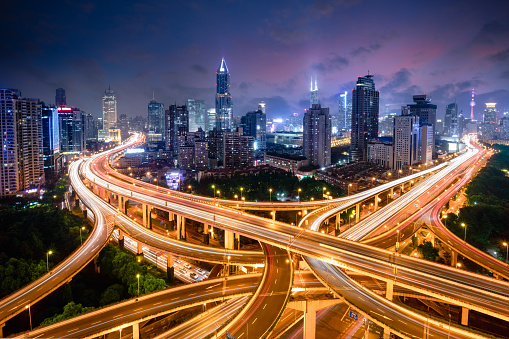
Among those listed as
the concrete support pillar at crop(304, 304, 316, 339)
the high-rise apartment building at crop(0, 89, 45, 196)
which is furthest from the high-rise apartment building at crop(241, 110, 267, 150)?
the concrete support pillar at crop(304, 304, 316, 339)

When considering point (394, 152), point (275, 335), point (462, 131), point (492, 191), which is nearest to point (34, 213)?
point (275, 335)

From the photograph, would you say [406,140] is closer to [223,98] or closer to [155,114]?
[223,98]

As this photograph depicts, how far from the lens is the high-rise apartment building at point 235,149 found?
66.7 meters

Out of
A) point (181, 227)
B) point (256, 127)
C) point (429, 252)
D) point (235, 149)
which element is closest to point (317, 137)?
point (235, 149)

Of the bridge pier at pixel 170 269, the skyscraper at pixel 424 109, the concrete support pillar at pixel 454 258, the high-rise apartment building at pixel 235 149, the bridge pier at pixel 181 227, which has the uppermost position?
the skyscraper at pixel 424 109

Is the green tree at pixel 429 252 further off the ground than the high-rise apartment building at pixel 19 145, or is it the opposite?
the high-rise apartment building at pixel 19 145

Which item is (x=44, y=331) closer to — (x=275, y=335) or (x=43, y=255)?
(x=275, y=335)

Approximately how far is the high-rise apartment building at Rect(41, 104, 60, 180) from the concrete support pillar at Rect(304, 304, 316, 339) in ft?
192

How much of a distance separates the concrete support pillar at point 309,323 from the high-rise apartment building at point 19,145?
4658cm

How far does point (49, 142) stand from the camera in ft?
199

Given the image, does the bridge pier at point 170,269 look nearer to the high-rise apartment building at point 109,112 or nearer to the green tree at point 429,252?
the green tree at point 429,252

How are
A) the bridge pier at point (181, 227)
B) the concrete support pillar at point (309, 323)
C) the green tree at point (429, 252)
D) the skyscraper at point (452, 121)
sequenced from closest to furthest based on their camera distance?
the concrete support pillar at point (309, 323) → the green tree at point (429, 252) → the bridge pier at point (181, 227) → the skyscraper at point (452, 121)

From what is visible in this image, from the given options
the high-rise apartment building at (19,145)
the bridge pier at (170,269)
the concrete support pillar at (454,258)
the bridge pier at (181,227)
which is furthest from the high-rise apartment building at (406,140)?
the high-rise apartment building at (19,145)

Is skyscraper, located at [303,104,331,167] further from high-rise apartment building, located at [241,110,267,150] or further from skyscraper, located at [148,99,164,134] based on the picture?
skyscraper, located at [148,99,164,134]
